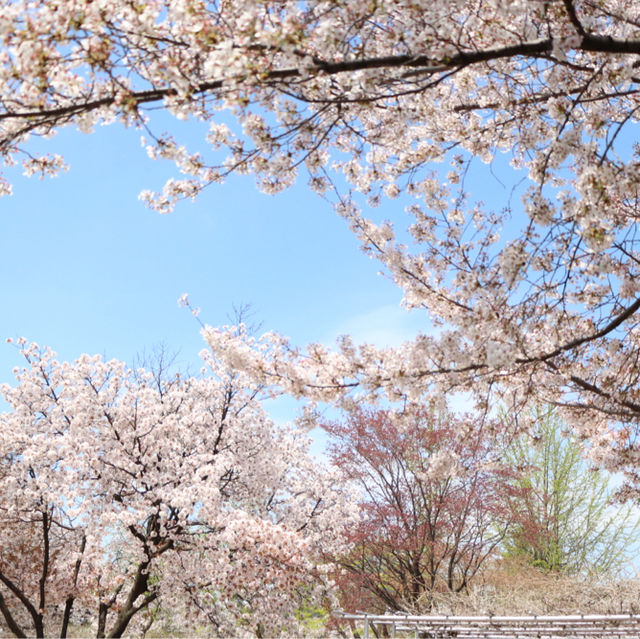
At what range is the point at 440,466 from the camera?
20.6 feet

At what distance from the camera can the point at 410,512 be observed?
12.9 m

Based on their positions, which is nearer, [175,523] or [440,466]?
[440,466]

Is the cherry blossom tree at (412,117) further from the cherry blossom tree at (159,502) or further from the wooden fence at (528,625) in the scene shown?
the cherry blossom tree at (159,502)

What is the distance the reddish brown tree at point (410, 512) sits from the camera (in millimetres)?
12172

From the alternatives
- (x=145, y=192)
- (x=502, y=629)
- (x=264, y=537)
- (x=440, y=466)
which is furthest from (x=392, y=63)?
(x=264, y=537)

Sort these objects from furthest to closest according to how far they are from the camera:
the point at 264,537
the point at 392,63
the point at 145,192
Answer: the point at 264,537, the point at 145,192, the point at 392,63

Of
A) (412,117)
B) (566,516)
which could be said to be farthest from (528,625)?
(566,516)

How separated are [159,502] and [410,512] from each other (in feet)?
18.0

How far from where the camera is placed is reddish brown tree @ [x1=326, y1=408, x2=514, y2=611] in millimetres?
12172

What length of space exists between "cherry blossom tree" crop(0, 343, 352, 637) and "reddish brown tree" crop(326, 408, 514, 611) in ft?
2.83

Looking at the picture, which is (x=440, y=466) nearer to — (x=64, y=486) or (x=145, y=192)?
(x=145, y=192)

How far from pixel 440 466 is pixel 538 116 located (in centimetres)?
348

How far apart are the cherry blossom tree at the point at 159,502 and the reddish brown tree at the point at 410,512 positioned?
2.83 ft

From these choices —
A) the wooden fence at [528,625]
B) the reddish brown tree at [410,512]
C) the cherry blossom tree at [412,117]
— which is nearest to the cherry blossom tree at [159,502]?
the reddish brown tree at [410,512]
